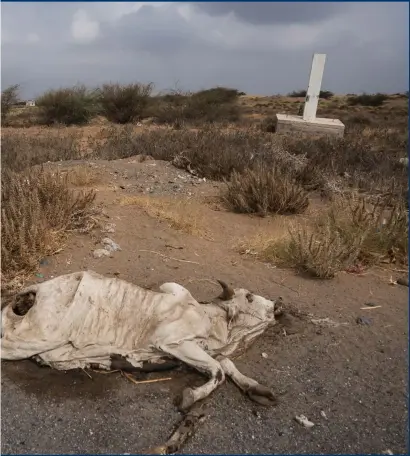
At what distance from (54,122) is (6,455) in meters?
18.8

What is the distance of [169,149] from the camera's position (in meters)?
10.7

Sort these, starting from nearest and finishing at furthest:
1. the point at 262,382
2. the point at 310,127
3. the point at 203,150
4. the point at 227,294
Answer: the point at 262,382 < the point at 227,294 < the point at 203,150 < the point at 310,127

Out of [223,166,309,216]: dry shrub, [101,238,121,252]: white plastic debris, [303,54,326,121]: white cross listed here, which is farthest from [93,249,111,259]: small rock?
[303,54,326,121]: white cross

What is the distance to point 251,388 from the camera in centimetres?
323

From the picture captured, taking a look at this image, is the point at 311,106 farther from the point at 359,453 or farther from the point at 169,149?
the point at 359,453

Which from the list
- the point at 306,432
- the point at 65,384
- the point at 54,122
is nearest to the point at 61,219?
the point at 65,384

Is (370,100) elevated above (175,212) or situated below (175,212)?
above

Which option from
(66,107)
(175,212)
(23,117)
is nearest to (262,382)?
(175,212)

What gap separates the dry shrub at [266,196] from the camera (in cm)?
701

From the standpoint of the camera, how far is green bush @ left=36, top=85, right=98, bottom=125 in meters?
20.2

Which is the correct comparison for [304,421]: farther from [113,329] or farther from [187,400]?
[113,329]

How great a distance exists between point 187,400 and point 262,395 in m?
0.49

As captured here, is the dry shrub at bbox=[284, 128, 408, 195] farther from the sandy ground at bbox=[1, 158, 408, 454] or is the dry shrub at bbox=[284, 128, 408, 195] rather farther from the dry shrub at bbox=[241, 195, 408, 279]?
the sandy ground at bbox=[1, 158, 408, 454]

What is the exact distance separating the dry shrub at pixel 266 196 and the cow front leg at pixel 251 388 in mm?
3842
